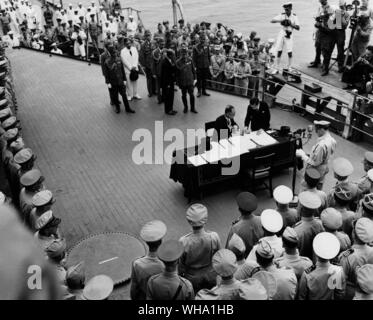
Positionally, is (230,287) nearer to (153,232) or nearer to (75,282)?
(153,232)

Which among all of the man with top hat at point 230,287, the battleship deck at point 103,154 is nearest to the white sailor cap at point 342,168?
the battleship deck at point 103,154

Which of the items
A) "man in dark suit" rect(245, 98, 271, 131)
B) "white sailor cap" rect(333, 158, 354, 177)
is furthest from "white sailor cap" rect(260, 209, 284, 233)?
"man in dark suit" rect(245, 98, 271, 131)

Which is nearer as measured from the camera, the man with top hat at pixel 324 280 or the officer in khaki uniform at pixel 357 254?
the man with top hat at pixel 324 280

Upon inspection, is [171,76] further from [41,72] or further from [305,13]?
[305,13]

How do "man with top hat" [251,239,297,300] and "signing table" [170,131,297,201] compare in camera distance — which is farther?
"signing table" [170,131,297,201]

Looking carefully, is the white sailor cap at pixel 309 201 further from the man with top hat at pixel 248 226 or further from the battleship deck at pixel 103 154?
the battleship deck at pixel 103 154

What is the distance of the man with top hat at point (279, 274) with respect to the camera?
422cm

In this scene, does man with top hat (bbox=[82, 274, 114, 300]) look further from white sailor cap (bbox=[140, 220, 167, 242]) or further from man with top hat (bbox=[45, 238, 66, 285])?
white sailor cap (bbox=[140, 220, 167, 242])

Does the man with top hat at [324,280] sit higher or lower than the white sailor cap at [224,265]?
lower

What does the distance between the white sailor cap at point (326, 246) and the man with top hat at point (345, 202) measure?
98 centimetres

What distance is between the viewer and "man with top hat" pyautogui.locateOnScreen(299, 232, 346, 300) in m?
4.32

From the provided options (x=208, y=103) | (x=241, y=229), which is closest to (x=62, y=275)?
(x=241, y=229)

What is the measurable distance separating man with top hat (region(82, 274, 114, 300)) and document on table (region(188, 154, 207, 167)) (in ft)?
12.6

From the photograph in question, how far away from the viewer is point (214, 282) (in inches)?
211
